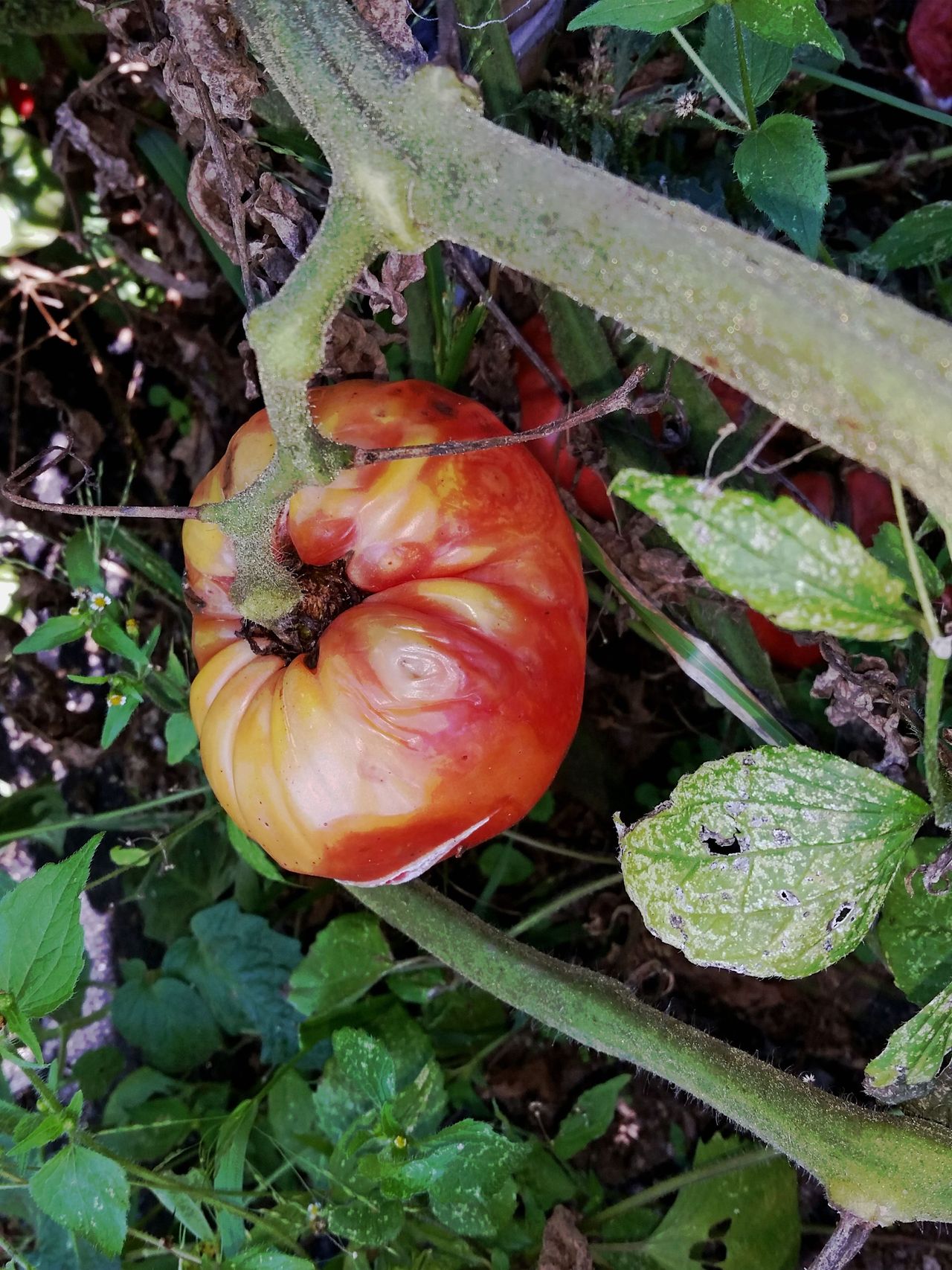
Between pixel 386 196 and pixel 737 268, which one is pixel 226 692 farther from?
pixel 737 268

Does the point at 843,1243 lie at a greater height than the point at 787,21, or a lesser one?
lesser

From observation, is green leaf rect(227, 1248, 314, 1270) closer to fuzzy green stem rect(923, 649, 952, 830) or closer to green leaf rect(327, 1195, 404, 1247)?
green leaf rect(327, 1195, 404, 1247)

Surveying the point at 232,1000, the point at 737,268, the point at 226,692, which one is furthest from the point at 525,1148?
the point at 737,268

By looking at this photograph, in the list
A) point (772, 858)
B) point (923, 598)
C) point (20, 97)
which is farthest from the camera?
point (20, 97)

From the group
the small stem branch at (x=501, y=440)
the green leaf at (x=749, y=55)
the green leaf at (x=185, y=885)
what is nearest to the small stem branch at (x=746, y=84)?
the green leaf at (x=749, y=55)

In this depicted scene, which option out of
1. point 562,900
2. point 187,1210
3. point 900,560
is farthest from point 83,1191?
point 900,560

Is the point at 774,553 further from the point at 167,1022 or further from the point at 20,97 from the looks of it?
the point at 20,97

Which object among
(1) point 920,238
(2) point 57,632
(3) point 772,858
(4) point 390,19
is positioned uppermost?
(4) point 390,19
